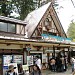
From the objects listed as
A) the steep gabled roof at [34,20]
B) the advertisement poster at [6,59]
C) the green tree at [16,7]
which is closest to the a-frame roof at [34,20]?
the steep gabled roof at [34,20]

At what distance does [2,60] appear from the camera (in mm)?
16484

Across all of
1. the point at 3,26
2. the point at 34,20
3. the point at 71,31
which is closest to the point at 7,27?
the point at 3,26

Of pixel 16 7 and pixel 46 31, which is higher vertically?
pixel 16 7

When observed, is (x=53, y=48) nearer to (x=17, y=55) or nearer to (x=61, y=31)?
(x=61, y=31)

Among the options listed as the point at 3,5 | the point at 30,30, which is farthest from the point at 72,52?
the point at 3,5

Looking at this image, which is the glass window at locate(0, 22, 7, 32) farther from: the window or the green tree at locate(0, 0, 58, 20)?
the green tree at locate(0, 0, 58, 20)

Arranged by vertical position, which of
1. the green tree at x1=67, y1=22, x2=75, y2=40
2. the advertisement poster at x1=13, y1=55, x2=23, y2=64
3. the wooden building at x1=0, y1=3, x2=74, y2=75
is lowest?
the advertisement poster at x1=13, y1=55, x2=23, y2=64

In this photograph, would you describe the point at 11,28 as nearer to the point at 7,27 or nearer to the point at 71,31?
the point at 7,27

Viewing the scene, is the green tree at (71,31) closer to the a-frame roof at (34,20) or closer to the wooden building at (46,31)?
the wooden building at (46,31)

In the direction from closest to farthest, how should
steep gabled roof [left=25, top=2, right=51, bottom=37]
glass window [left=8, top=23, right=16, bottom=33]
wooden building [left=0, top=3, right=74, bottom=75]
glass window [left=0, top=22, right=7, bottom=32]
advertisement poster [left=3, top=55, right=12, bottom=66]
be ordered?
advertisement poster [left=3, top=55, right=12, bottom=66] < wooden building [left=0, top=3, right=74, bottom=75] < glass window [left=0, top=22, right=7, bottom=32] < glass window [left=8, top=23, right=16, bottom=33] < steep gabled roof [left=25, top=2, right=51, bottom=37]

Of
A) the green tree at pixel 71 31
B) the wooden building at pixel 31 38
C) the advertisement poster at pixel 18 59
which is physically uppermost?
the green tree at pixel 71 31

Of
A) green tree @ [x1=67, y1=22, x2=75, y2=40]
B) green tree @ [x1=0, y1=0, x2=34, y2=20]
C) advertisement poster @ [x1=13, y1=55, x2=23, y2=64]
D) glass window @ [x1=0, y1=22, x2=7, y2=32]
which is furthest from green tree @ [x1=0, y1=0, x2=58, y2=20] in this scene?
green tree @ [x1=67, y1=22, x2=75, y2=40]

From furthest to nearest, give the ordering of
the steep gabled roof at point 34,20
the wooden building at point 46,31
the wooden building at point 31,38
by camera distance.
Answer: the steep gabled roof at point 34,20 → the wooden building at point 46,31 → the wooden building at point 31,38

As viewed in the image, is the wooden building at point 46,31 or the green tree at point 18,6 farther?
Result: the green tree at point 18,6
